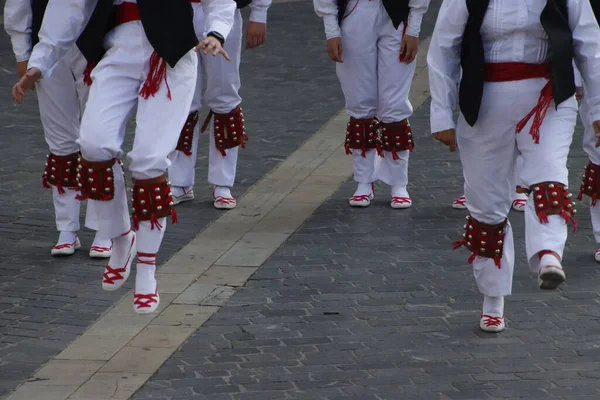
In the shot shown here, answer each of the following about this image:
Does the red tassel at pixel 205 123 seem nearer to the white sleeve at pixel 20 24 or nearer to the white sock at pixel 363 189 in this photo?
the white sock at pixel 363 189

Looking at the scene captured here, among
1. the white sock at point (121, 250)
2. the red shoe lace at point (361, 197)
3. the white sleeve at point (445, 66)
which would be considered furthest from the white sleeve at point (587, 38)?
the red shoe lace at point (361, 197)

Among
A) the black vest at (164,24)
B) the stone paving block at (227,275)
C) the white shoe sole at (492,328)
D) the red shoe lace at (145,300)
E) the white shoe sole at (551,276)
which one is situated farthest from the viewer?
the stone paving block at (227,275)

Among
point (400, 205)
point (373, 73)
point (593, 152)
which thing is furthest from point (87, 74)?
point (593, 152)

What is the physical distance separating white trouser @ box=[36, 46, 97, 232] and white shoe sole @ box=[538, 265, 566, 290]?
314 centimetres

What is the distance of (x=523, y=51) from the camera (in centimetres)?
566

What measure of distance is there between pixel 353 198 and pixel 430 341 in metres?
2.79

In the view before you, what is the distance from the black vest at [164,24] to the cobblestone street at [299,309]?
139 cm

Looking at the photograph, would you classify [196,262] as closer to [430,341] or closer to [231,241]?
[231,241]

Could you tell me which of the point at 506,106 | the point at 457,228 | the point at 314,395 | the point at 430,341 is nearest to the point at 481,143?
the point at 506,106

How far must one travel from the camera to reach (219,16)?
6.16 metres

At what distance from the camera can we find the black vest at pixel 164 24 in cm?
591

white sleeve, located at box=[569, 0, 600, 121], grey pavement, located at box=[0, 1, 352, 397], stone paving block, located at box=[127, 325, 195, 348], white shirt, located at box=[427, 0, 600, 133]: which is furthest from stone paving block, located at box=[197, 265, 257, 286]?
white sleeve, located at box=[569, 0, 600, 121]

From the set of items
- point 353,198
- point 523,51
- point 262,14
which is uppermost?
point 523,51

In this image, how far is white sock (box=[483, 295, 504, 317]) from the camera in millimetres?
6195
